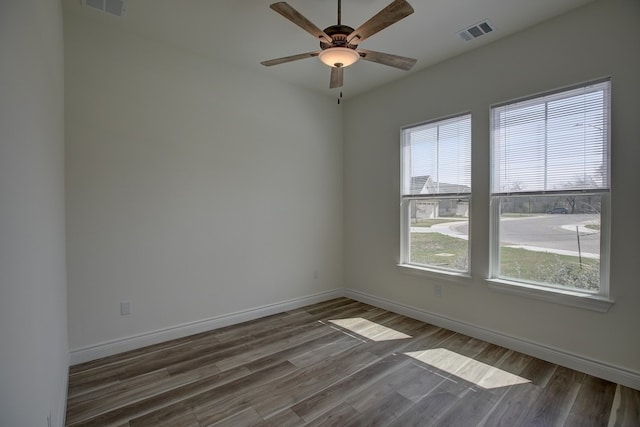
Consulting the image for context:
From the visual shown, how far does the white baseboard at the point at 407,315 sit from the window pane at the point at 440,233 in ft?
2.10

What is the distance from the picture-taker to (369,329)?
349cm

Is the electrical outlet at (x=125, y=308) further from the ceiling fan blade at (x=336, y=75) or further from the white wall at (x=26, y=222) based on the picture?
the ceiling fan blade at (x=336, y=75)

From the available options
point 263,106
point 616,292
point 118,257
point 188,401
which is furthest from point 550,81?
point 118,257

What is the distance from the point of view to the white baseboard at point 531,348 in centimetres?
238

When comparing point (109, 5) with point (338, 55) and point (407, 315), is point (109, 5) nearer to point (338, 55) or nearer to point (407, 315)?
point (338, 55)

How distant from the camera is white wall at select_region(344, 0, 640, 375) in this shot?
2350 mm

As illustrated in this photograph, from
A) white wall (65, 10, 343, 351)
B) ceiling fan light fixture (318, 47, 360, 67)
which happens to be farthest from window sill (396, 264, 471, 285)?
ceiling fan light fixture (318, 47, 360, 67)

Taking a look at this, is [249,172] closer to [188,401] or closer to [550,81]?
[188,401]

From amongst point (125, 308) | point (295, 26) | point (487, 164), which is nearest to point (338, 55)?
point (295, 26)

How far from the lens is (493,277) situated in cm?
315

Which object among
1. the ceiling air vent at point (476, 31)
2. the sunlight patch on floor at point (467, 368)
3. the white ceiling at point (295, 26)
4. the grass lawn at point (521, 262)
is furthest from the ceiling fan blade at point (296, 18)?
the sunlight patch on floor at point (467, 368)

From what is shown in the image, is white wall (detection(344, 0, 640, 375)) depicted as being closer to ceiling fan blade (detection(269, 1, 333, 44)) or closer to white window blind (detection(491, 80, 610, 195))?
white window blind (detection(491, 80, 610, 195))

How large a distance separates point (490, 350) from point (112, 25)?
4.67 m

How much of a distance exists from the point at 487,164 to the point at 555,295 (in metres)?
1.35
